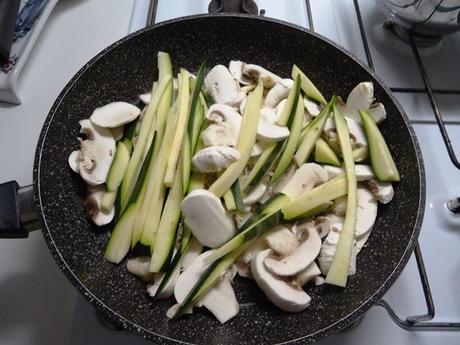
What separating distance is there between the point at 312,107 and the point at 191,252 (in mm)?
346

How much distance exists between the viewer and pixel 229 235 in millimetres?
668

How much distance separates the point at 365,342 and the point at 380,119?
368 millimetres

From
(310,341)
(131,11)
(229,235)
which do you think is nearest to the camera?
(310,341)

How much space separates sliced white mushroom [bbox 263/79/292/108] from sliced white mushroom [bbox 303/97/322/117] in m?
0.04

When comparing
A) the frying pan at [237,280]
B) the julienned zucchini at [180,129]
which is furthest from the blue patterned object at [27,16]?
the julienned zucchini at [180,129]

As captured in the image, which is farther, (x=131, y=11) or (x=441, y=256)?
(x=131, y=11)

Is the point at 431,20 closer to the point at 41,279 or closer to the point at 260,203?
the point at 260,203

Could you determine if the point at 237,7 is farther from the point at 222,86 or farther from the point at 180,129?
the point at 180,129

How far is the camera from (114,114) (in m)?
0.77

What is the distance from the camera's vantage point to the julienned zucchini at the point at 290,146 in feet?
2.39

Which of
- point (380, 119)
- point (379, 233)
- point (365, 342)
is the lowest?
point (365, 342)

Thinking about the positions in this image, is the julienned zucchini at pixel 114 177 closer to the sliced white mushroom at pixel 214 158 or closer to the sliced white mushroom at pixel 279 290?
the sliced white mushroom at pixel 214 158

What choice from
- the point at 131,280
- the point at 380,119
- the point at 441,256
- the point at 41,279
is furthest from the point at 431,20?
the point at 41,279

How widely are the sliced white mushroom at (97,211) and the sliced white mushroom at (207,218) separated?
0.14 metres
